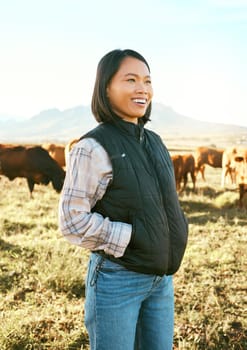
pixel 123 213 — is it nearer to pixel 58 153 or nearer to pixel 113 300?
pixel 113 300

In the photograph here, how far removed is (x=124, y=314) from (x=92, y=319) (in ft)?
0.50

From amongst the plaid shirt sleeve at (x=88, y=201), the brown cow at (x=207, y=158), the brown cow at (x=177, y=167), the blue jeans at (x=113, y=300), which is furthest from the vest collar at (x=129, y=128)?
the brown cow at (x=207, y=158)

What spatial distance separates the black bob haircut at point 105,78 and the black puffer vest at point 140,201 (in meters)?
0.07

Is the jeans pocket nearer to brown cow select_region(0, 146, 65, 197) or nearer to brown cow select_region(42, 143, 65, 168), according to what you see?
brown cow select_region(0, 146, 65, 197)

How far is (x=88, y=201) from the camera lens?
5.30 ft

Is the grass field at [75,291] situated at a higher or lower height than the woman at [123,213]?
lower

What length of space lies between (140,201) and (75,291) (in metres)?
3.00

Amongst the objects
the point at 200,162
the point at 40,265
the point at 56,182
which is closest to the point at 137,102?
the point at 40,265

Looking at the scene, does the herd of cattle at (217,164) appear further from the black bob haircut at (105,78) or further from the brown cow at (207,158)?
the black bob haircut at (105,78)

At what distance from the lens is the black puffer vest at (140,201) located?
1.61m

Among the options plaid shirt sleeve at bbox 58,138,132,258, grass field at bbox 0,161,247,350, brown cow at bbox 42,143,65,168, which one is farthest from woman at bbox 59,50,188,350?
brown cow at bbox 42,143,65,168

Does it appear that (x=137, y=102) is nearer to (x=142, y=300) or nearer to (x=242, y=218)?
(x=142, y=300)

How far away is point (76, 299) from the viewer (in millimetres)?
4105

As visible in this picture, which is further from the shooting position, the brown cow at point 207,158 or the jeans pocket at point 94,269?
the brown cow at point 207,158
